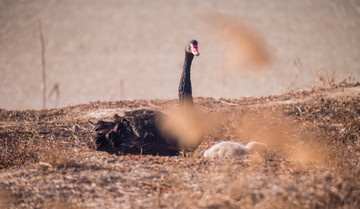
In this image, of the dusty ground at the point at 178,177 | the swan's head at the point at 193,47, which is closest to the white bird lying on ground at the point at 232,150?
the dusty ground at the point at 178,177

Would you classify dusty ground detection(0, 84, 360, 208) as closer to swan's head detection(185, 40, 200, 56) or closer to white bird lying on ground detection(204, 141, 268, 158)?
white bird lying on ground detection(204, 141, 268, 158)

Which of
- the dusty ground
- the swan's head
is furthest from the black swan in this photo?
the dusty ground

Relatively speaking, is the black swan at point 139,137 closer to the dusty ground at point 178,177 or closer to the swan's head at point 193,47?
the swan's head at point 193,47

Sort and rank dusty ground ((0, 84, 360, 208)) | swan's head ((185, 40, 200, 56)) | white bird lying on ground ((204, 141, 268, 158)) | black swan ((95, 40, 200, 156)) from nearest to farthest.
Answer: dusty ground ((0, 84, 360, 208)) → white bird lying on ground ((204, 141, 268, 158)) → black swan ((95, 40, 200, 156)) → swan's head ((185, 40, 200, 56))

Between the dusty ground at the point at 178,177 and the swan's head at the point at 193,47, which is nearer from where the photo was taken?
the dusty ground at the point at 178,177

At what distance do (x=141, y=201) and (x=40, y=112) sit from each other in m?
7.18

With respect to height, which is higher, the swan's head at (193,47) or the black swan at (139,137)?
the swan's head at (193,47)

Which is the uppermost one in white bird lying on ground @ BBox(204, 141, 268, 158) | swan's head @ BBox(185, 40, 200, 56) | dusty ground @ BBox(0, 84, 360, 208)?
swan's head @ BBox(185, 40, 200, 56)

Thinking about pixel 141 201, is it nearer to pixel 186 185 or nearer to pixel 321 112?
pixel 186 185

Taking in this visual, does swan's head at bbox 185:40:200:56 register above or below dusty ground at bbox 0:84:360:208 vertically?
above

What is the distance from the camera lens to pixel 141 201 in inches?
140

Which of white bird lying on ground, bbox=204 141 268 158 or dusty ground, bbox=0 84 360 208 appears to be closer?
dusty ground, bbox=0 84 360 208

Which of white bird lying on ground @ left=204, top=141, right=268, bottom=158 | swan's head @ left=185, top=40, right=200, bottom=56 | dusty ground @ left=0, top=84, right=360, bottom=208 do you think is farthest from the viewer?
swan's head @ left=185, top=40, right=200, bottom=56

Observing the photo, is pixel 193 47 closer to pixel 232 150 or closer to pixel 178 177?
pixel 232 150
